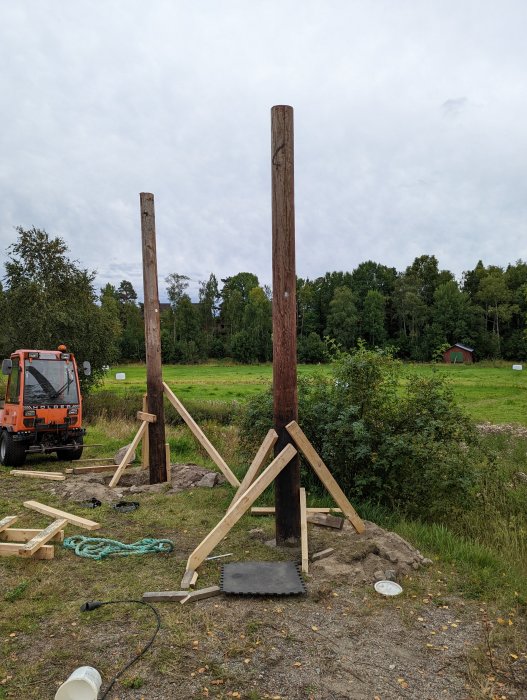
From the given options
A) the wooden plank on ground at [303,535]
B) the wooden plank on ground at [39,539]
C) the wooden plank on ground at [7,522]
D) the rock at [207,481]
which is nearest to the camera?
the wooden plank on ground at [303,535]

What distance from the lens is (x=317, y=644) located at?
3926 millimetres

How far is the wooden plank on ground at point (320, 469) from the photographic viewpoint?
18.2 feet

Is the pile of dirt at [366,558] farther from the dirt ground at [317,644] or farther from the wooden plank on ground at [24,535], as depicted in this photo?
the wooden plank on ground at [24,535]

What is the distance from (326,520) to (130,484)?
14.9 feet

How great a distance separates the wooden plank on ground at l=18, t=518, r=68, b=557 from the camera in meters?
5.60

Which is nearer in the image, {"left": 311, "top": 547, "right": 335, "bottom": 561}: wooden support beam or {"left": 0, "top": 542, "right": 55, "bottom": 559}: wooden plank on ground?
{"left": 311, "top": 547, "right": 335, "bottom": 561}: wooden support beam

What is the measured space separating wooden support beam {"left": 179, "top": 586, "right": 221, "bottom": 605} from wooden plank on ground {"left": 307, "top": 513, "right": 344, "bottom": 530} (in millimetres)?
1969

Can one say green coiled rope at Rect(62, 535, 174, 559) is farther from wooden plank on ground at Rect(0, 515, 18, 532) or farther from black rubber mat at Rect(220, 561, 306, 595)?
black rubber mat at Rect(220, 561, 306, 595)

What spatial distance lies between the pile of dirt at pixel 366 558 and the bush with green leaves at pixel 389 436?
5.28ft

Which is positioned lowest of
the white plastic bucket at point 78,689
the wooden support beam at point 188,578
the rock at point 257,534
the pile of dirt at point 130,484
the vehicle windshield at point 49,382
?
the pile of dirt at point 130,484

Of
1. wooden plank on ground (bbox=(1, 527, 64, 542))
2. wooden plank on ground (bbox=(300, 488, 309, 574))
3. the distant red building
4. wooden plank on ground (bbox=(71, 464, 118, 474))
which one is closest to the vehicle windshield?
wooden plank on ground (bbox=(71, 464, 118, 474))

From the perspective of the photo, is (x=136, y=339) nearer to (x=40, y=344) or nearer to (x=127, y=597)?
(x=40, y=344)

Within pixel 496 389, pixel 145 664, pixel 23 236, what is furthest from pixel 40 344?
pixel 496 389

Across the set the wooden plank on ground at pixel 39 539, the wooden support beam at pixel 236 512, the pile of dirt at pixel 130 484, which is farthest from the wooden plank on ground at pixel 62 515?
the wooden support beam at pixel 236 512
